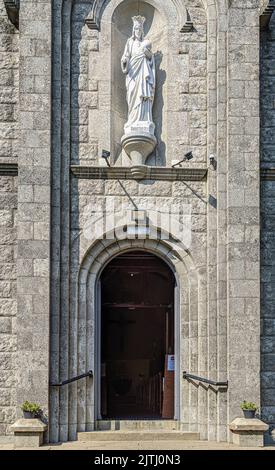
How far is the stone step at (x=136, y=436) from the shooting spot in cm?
1207

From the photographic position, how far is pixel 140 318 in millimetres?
20844

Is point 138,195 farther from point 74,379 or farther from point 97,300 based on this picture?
point 74,379

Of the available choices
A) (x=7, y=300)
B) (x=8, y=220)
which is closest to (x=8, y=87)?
(x=8, y=220)

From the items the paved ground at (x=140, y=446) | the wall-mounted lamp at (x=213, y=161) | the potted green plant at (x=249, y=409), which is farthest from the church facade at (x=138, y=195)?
the paved ground at (x=140, y=446)

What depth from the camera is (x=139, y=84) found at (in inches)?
506

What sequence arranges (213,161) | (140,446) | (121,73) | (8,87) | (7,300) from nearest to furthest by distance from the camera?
(140,446)
(7,300)
(213,161)
(8,87)
(121,73)

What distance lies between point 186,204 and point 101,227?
5.07 feet

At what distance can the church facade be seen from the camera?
12.2m

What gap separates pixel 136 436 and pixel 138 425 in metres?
0.36

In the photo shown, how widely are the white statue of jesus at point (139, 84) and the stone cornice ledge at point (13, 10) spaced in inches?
80.0

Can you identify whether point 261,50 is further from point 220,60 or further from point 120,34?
Result: point 120,34

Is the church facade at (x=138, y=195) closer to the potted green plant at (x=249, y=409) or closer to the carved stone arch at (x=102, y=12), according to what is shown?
the carved stone arch at (x=102, y=12)

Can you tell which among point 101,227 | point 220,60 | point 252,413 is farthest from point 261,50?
point 252,413

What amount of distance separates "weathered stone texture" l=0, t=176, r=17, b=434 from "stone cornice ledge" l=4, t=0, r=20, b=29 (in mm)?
2878
